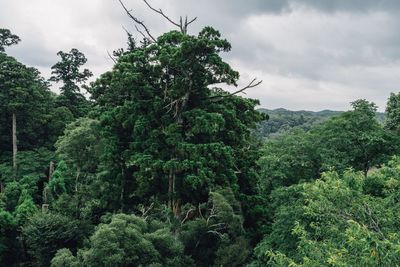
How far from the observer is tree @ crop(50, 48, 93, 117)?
103 ft

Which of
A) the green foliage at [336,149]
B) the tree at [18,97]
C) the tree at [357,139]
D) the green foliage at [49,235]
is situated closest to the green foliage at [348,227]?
the green foliage at [336,149]

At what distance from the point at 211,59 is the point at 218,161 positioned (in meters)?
3.95

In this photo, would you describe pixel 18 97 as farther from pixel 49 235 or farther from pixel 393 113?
pixel 393 113

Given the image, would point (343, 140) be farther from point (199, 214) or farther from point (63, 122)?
point (63, 122)

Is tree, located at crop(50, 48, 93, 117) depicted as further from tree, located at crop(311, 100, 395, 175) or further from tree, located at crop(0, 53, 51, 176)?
tree, located at crop(311, 100, 395, 175)

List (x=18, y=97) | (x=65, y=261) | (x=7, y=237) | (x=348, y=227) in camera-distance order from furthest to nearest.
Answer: (x=18, y=97) < (x=7, y=237) < (x=65, y=261) < (x=348, y=227)

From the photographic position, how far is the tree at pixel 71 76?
A: 31.4m

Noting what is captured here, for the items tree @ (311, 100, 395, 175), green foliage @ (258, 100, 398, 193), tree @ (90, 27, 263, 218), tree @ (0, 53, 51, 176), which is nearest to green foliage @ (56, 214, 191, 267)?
tree @ (90, 27, 263, 218)

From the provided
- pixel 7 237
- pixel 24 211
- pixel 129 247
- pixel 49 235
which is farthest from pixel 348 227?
pixel 7 237

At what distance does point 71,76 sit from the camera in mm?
31547

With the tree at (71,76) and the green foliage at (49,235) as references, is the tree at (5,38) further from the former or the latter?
the green foliage at (49,235)

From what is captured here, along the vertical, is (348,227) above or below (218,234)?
above

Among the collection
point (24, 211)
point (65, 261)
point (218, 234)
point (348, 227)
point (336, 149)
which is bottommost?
point (65, 261)

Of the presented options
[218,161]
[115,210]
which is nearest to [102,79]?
[115,210]
